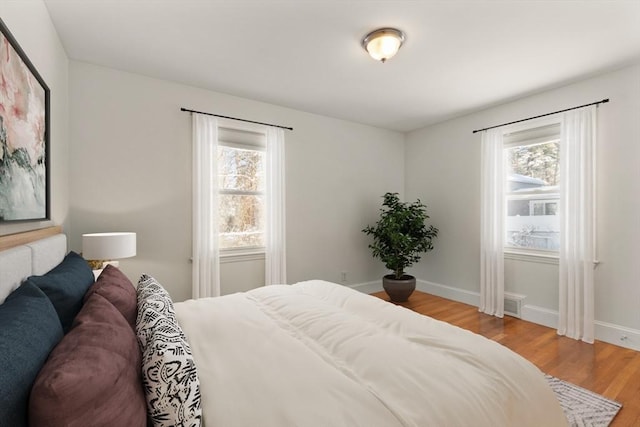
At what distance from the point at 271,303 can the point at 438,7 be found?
7.40 ft

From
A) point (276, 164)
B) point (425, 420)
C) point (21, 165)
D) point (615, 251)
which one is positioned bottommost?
point (425, 420)

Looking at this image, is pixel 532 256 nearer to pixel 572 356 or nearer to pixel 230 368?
pixel 572 356

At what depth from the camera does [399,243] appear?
3.92 m

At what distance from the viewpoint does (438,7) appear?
6.37 ft

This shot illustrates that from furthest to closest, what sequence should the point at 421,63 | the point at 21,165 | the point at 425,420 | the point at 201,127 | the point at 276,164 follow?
the point at 276,164
the point at 201,127
the point at 421,63
the point at 21,165
the point at 425,420

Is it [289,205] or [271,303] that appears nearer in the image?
[271,303]

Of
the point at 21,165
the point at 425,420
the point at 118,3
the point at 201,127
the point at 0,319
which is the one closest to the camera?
the point at 0,319

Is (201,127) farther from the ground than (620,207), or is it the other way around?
(201,127)

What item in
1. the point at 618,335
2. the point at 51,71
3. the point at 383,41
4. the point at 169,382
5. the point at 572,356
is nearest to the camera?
the point at 169,382

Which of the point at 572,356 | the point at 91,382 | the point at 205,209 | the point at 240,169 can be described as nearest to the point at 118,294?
the point at 91,382

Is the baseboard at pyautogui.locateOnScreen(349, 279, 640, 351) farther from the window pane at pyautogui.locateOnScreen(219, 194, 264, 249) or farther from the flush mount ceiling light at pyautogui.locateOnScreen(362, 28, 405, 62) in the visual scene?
the flush mount ceiling light at pyautogui.locateOnScreen(362, 28, 405, 62)

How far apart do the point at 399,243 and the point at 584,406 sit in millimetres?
2283

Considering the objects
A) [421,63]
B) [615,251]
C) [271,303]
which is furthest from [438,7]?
[615,251]

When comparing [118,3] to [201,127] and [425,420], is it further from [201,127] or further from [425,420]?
[425,420]
